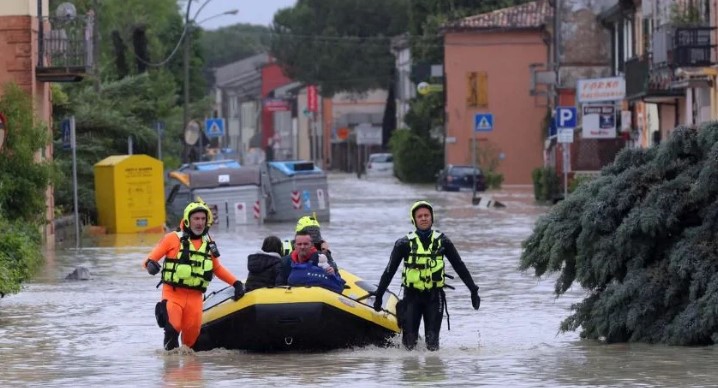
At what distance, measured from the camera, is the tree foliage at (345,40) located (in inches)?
4958

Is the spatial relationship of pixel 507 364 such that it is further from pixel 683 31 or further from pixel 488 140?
pixel 488 140

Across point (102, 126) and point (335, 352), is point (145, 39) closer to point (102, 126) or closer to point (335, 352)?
point (102, 126)

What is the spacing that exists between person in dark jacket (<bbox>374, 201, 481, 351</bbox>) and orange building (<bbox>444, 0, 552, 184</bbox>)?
225 ft

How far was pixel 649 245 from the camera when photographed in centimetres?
1652

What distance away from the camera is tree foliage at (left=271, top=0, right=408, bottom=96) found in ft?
413

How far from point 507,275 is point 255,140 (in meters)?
155

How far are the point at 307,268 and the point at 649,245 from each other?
3.13 meters

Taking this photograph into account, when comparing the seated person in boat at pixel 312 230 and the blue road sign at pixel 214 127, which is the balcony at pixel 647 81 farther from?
the seated person in boat at pixel 312 230

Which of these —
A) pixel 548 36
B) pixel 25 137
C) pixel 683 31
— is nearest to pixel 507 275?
pixel 25 137

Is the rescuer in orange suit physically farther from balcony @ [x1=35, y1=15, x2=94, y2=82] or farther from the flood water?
balcony @ [x1=35, y1=15, x2=94, y2=82]

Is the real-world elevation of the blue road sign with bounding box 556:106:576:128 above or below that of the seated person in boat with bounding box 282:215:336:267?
above

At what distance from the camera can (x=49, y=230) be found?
117 feet

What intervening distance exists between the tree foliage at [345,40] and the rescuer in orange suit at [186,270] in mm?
110117

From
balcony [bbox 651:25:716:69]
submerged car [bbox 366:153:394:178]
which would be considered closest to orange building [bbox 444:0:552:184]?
submerged car [bbox 366:153:394:178]
